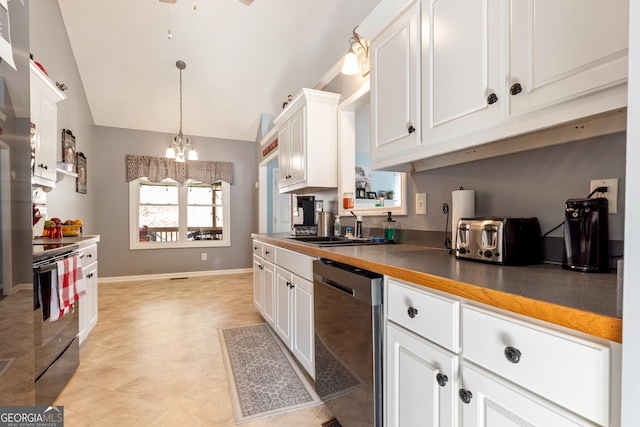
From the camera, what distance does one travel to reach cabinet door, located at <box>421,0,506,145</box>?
1063mm

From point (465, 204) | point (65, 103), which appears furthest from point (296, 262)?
point (65, 103)

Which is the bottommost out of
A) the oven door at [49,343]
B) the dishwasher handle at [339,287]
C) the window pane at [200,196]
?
the oven door at [49,343]

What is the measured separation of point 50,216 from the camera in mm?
3221

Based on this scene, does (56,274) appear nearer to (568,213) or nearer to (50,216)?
(50,216)

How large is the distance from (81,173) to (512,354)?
5.26 meters

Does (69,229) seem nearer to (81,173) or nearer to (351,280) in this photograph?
(81,173)

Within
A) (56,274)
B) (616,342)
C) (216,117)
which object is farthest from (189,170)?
(616,342)

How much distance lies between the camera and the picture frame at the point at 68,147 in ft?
11.7

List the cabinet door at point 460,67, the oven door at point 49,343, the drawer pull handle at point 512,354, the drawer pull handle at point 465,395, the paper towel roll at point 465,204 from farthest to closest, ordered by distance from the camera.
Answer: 1. the oven door at point 49,343
2. the paper towel roll at point 465,204
3. the cabinet door at point 460,67
4. the drawer pull handle at point 465,395
5. the drawer pull handle at point 512,354

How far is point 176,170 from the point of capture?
17.8 feet

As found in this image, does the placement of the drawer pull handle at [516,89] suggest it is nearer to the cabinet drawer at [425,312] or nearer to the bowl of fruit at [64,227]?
the cabinet drawer at [425,312]

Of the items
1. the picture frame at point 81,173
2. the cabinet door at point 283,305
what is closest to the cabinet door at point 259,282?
the cabinet door at point 283,305

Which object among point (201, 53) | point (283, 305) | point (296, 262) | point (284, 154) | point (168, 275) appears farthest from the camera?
point (168, 275)

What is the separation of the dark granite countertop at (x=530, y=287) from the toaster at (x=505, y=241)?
0.04 m
